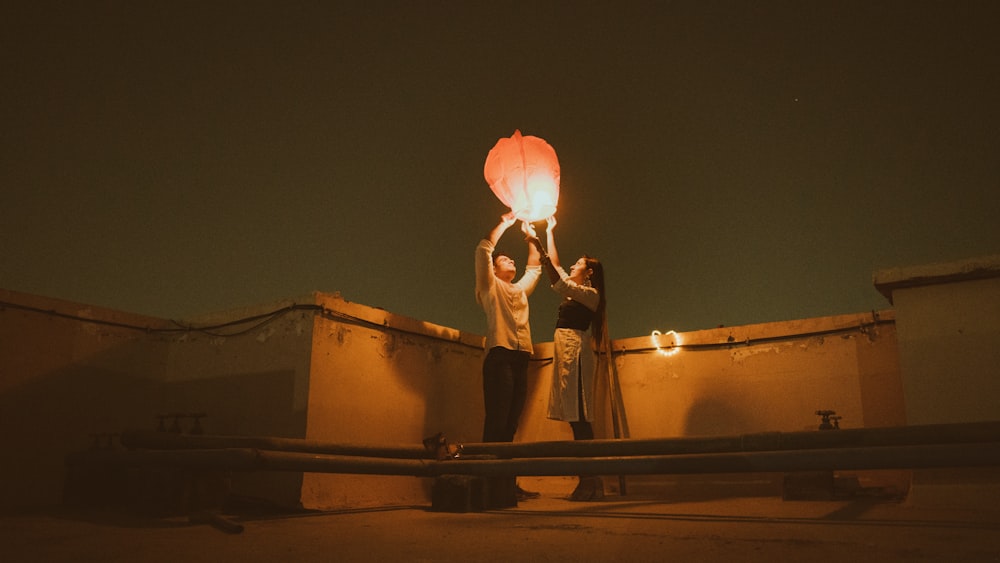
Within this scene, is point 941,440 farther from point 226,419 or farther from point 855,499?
point 226,419

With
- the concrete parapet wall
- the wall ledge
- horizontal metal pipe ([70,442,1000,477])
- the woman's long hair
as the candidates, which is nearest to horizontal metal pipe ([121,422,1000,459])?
horizontal metal pipe ([70,442,1000,477])

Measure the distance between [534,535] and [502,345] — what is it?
213cm

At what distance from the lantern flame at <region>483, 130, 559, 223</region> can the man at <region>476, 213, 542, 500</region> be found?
0.16 meters

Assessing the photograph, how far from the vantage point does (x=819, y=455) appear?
2637 millimetres

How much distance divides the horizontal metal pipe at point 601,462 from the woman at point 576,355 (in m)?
1.00

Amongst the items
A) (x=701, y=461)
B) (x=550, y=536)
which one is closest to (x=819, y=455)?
(x=701, y=461)

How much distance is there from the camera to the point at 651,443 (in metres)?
3.26

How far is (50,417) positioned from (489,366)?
8.45 feet

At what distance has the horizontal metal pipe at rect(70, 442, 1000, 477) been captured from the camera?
2.51 meters

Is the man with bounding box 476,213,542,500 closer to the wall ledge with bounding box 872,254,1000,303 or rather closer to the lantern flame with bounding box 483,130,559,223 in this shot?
the lantern flame with bounding box 483,130,559,223

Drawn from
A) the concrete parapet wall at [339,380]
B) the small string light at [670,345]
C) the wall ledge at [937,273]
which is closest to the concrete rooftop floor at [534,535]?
the concrete parapet wall at [339,380]

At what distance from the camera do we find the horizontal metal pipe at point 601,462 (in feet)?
8.23

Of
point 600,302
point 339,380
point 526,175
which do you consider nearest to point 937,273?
point 600,302

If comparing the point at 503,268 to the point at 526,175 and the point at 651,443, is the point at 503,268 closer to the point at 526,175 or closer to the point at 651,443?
the point at 526,175
